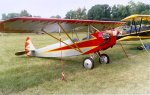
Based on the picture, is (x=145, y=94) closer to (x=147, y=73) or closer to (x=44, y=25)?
(x=147, y=73)

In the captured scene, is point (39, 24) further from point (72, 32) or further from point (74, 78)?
point (74, 78)

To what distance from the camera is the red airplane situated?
790cm

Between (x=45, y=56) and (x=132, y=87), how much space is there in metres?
5.64

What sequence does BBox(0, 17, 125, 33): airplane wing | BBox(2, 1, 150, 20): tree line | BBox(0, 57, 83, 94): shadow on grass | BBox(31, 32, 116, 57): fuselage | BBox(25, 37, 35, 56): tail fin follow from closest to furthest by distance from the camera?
1. BBox(0, 57, 83, 94): shadow on grass
2. BBox(0, 17, 125, 33): airplane wing
3. BBox(31, 32, 116, 57): fuselage
4. BBox(25, 37, 35, 56): tail fin
5. BBox(2, 1, 150, 20): tree line

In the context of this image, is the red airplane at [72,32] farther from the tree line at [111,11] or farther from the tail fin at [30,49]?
the tree line at [111,11]

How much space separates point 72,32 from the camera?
33.4 feet

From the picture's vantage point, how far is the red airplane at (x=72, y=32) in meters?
7.90

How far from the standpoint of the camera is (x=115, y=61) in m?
10.7

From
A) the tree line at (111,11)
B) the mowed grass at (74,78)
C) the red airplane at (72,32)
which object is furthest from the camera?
the tree line at (111,11)

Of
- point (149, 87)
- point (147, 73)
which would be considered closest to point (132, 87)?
point (149, 87)

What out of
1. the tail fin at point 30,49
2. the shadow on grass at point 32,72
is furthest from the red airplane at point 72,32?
the tail fin at point 30,49

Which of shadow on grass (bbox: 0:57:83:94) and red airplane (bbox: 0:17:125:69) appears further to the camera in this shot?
red airplane (bbox: 0:17:125:69)

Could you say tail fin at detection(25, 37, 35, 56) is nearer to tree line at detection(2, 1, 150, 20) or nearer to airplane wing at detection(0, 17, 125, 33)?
airplane wing at detection(0, 17, 125, 33)

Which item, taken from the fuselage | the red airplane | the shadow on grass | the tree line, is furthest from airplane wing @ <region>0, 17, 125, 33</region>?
the tree line
